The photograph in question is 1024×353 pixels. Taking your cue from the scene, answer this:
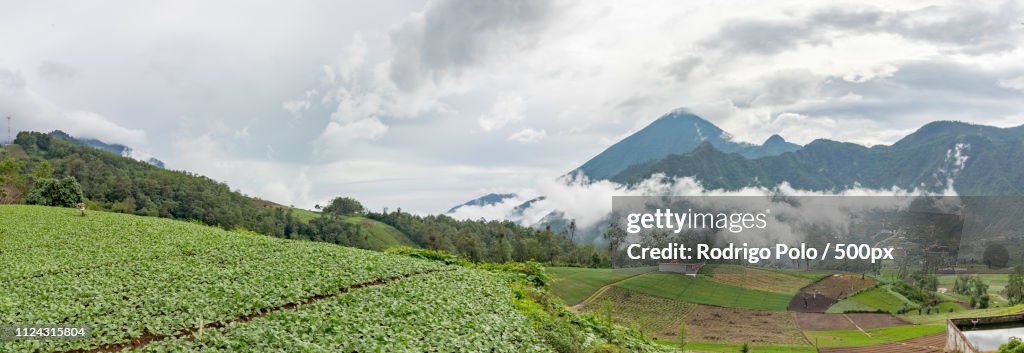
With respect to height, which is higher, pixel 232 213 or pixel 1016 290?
pixel 232 213

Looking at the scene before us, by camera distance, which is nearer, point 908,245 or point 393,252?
point 393,252

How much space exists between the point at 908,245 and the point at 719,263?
5114cm

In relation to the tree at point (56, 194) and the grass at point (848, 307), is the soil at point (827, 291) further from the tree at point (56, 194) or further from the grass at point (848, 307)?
the tree at point (56, 194)

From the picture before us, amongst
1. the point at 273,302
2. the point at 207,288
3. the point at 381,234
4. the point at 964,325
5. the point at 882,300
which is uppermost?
→ the point at 207,288

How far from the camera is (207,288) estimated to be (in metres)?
14.8

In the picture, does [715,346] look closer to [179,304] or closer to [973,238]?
[179,304]

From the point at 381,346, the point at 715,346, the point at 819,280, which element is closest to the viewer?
the point at 381,346

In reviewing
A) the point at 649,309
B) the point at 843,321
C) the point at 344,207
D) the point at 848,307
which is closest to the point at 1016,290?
the point at 848,307

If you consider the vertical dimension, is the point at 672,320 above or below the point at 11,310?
below

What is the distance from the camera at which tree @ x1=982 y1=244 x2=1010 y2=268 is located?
389ft

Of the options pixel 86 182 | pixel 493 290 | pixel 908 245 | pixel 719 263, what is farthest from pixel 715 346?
pixel 86 182

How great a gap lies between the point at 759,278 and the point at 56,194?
83.0 metres

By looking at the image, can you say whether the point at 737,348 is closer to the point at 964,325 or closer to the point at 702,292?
the point at 702,292

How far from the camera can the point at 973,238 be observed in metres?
148
